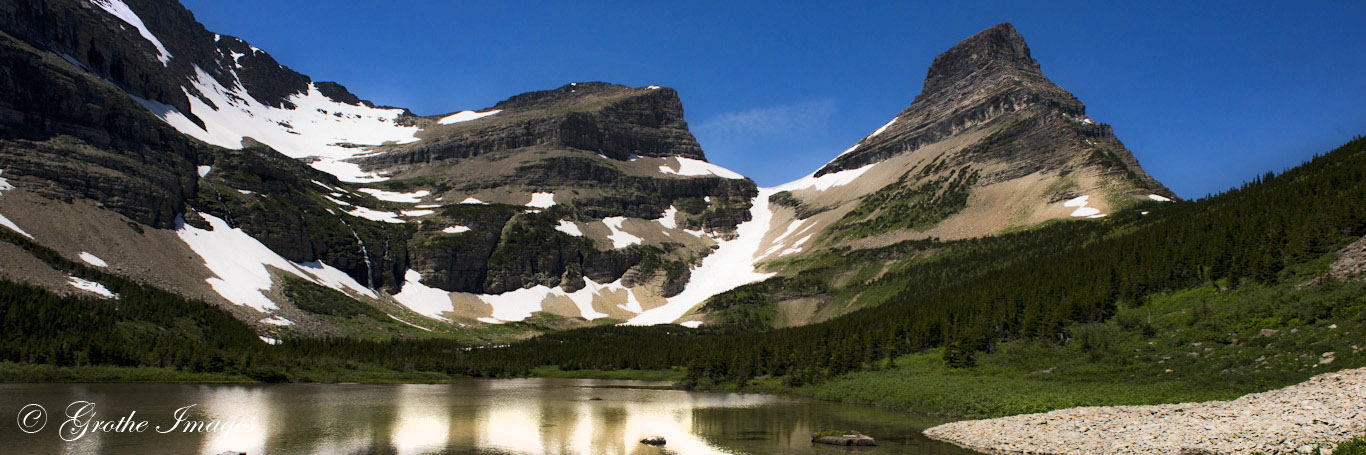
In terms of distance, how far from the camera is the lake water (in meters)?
35.4

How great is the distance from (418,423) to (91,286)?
272ft

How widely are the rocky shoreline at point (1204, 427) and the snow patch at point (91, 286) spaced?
361 feet

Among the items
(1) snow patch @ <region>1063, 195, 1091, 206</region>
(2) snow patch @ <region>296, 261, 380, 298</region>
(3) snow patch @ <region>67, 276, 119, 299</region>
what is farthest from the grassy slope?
(2) snow patch @ <region>296, 261, 380, 298</region>

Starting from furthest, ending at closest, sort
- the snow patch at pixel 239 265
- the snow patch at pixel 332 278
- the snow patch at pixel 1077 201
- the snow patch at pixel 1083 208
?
the snow patch at pixel 332 278 → the snow patch at pixel 1077 201 → the snow patch at pixel 1083 208 → the snow patch at pixel 239 265

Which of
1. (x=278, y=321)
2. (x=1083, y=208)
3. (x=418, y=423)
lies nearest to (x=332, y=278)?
(x=278, y=321)

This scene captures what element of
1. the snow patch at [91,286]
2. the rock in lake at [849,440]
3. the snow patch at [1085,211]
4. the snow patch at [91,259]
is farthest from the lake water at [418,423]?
the snow patch at [1085,211]

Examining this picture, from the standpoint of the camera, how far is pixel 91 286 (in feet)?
322

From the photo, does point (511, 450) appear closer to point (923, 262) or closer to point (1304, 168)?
point (1304, 168)

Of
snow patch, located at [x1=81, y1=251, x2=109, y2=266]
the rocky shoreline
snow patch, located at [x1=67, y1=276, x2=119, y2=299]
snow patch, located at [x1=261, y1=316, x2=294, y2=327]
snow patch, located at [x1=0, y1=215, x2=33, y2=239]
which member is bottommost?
the rocky shoreline

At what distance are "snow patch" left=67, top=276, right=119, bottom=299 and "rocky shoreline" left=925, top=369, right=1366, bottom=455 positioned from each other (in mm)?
109999

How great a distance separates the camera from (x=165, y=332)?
92.8 metres

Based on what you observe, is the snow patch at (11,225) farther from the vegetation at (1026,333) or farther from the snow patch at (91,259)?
the vegetation at (1026,333)

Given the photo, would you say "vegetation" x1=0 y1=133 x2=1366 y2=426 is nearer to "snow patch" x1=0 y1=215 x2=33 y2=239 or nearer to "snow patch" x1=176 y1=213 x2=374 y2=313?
"snow patch" x1=0 y1=215 x2=33 y2=239

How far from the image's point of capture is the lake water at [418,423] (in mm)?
35438
